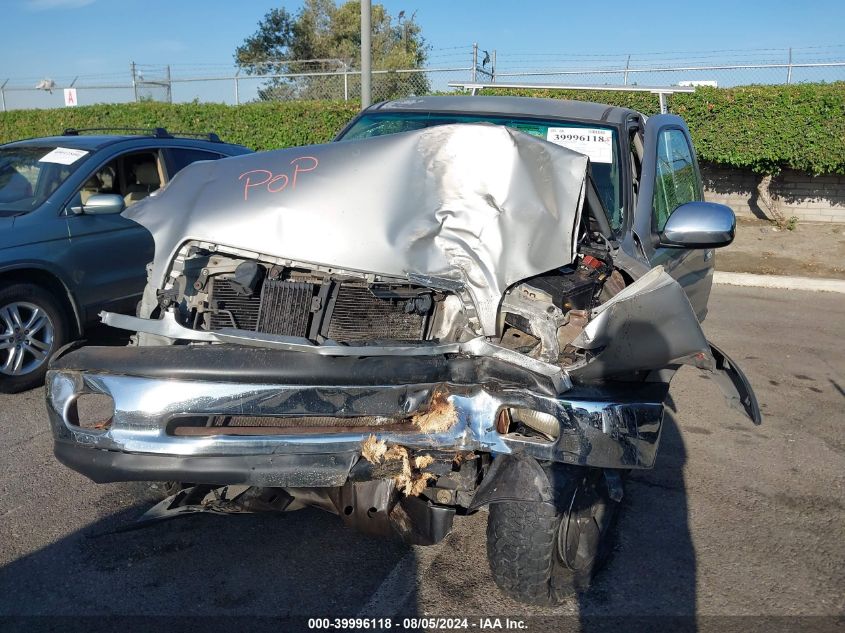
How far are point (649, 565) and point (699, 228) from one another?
65.5 inches

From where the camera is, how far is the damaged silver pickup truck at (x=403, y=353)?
107 inches

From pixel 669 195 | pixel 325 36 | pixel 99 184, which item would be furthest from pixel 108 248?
pixel 325 36

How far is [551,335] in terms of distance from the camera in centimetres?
290

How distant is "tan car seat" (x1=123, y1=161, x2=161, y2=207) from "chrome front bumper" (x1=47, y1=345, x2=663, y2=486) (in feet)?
13.8

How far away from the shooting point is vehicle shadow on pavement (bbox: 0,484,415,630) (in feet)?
9.98

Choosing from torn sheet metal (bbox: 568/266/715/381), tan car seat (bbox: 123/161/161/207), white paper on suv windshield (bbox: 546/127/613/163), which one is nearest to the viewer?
torn sheet metal (bbox: 568/266/715/381)

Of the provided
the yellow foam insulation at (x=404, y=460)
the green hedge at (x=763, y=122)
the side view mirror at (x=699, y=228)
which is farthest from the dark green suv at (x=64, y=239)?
the green hedge at (x=763, y=122)

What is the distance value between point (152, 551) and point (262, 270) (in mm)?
1379

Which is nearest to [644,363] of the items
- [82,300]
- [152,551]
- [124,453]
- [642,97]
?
[124,453]

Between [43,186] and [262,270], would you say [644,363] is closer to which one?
[262,270]

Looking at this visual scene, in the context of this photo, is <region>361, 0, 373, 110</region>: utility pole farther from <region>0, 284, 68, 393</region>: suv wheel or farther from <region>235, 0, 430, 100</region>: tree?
<region>235, 0, 430, 100</region>: tree

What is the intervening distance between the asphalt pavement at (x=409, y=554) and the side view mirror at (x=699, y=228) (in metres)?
1.37

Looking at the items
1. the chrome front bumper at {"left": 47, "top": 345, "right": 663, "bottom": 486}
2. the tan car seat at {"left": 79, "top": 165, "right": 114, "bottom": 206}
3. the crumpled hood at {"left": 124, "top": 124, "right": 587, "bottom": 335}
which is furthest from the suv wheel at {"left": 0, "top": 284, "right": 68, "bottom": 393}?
the chrome front bumper at {"left": 47, "top": 345, "right": 663, "bottom": 486}

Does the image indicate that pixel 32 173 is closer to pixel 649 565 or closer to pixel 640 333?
pixel 640 333
